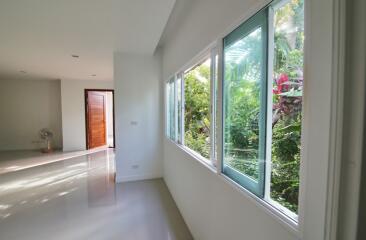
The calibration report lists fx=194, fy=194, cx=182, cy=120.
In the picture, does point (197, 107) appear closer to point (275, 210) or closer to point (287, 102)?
point (287, 102)

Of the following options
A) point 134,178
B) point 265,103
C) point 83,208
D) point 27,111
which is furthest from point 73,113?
point 265,103

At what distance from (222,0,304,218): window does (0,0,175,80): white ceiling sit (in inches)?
48.5

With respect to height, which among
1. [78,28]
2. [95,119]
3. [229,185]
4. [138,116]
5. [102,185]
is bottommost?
[102,185]

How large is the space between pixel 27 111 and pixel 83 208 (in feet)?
19.1

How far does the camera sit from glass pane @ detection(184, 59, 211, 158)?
6.25 feet

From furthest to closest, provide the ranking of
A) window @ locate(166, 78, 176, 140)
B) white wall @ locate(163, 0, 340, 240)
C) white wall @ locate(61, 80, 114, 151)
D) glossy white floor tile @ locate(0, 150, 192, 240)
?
white wall @ locate(61, 80, 114, 151) < window @ locate(166, 78, 176, 140) < glossy white floor tile @ locate(0, 150, 192, 240) < white wall @ locate(163, 0, 340, 240)

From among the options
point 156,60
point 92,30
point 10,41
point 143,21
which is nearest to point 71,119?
point 10,41

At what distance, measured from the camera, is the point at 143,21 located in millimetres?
2330

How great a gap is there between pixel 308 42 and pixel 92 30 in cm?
268

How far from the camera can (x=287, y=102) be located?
2.89 feet

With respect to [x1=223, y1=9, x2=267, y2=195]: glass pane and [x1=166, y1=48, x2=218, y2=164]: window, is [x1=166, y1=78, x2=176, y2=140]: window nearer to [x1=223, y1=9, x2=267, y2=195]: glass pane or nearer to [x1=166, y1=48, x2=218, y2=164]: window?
[x1=166, y1=48, x2=218, y2=164]: window

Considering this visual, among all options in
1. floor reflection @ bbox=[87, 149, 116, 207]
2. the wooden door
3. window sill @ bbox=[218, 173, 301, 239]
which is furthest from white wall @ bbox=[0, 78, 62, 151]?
window sill @ bbox=[218, 173, 301, 239]

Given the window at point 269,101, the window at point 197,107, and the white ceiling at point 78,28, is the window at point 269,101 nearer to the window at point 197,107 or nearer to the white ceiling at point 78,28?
the window at point 197,107

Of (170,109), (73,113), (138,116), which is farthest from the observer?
(73,113)
